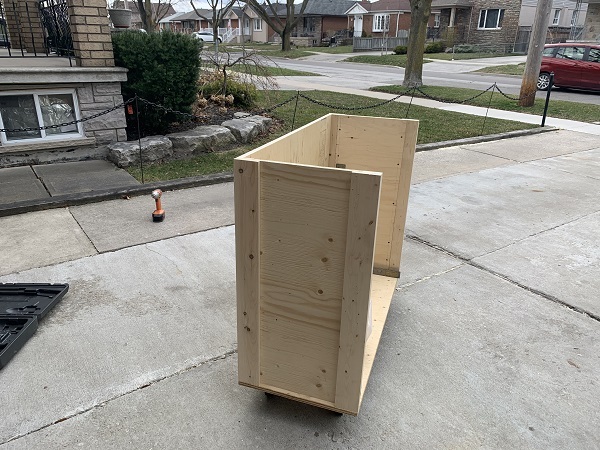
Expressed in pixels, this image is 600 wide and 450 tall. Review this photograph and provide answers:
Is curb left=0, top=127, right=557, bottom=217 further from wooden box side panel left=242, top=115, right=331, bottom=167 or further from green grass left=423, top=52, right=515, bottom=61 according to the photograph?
green grass left=423, top=52, right=515, bottom=61

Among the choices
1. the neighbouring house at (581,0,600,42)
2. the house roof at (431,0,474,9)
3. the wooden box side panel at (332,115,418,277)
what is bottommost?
the wooden box side panel at (332,115,418,277)

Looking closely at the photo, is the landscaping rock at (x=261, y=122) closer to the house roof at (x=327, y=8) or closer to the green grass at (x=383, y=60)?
the green grass at (x=383, y=60)

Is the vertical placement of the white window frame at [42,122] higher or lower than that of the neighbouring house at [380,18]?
lower

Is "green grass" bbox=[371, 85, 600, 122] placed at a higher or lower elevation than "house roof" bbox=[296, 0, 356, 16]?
lower

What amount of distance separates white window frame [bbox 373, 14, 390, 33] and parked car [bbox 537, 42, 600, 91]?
130 ft

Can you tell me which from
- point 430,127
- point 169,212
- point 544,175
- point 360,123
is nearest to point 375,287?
point 360,123

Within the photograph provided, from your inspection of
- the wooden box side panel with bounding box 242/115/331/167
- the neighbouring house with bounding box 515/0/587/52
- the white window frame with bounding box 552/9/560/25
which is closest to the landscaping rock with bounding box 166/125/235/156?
the wooden box side panel with bounding box 242/115/331/167

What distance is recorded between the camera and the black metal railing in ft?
26.6

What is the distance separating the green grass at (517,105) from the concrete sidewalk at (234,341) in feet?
29.3

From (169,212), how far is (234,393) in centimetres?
316

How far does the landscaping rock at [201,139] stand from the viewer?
7.50m

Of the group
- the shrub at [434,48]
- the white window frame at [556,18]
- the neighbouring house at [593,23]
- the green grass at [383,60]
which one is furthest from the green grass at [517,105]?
the white window frame at [556,18]

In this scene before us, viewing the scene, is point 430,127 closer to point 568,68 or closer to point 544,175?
point 544,175

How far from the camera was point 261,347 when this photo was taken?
2428 millimetres
